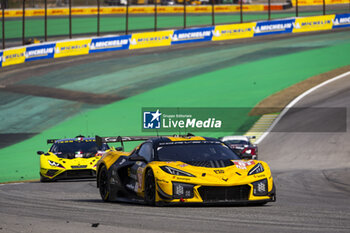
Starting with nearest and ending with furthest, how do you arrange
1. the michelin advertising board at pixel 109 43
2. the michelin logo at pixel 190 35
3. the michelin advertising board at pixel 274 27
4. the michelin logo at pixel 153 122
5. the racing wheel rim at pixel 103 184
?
1. the racing wheel rim at pixel 103 184
2. the michelin logo at pixel 153 122
3. the michelin advertising board at pixel 109 43
4. the michelin logo at pixel 190 35
5. the michelin advertising board at pixel 274 27

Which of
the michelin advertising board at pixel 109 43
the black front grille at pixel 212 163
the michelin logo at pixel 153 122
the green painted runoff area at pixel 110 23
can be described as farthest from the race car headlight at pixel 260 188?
the green painted runoff area at pixel 110 23

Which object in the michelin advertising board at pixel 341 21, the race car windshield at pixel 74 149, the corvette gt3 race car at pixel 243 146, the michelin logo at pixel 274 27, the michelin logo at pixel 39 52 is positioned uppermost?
the michelin advertising board at pixel 341 21

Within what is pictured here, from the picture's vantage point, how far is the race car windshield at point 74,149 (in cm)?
2092

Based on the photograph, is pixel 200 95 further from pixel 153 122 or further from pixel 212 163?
pixel 212 163

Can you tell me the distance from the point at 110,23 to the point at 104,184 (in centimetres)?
6687

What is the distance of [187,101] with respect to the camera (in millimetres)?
40094

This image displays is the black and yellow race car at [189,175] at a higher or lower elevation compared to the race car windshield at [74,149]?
higher

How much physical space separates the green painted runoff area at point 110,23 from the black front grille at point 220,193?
194 feet

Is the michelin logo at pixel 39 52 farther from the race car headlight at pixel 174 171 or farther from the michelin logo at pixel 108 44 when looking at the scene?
the race car headlight at pixel 174 171

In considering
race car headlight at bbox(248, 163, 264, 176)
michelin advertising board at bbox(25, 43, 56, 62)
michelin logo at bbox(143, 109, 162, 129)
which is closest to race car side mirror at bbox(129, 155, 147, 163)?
race car headlight at bbox(248, 163, 264, 176)

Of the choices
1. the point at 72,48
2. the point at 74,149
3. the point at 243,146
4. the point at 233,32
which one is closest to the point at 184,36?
the point at 233,32

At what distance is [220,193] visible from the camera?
425 inches

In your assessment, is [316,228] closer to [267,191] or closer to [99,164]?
[267,191]

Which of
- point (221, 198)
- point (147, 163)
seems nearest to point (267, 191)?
point (221, 198)
